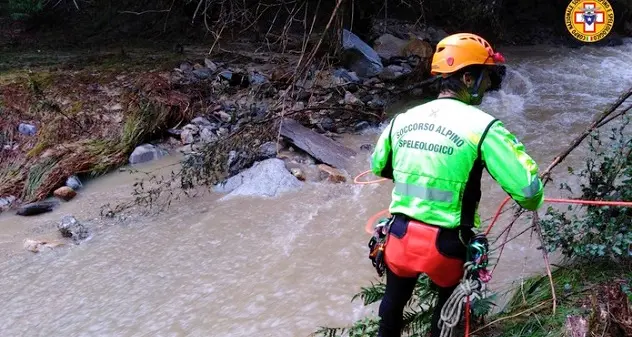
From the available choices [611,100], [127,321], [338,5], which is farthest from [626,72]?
[127,321]

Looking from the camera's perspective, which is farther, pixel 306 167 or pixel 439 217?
pixel 306 167

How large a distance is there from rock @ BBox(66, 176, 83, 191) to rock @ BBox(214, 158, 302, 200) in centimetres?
146

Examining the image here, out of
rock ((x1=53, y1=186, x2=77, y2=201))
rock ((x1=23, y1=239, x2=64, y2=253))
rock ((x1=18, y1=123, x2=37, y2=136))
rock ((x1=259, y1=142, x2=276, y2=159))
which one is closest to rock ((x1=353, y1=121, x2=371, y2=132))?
rock ((x1=259, y1=142, x2=276, y2=159))

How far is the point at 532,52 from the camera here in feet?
37.2

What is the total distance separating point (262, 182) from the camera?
515cm

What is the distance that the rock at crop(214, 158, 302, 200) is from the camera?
16.6 feet

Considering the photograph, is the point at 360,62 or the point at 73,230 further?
the point at 360,62

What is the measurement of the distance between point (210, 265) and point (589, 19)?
8.12 metres

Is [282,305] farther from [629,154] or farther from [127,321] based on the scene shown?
[629,154]

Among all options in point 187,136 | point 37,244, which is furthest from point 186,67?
point 37,244

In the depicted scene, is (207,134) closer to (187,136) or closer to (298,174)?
(187,136)

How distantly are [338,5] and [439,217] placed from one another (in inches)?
150

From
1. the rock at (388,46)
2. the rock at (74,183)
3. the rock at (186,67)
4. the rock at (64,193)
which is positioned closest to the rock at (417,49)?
the rock at (388,46)

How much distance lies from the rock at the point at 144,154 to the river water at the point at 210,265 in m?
0.36
